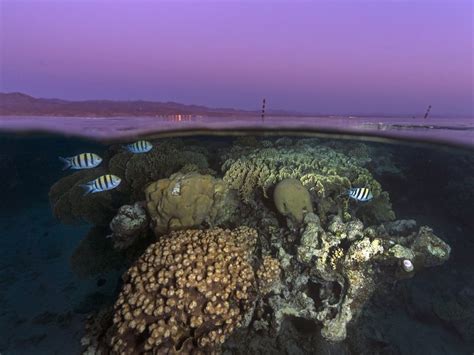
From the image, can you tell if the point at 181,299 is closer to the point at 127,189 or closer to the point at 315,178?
the point at 315,178

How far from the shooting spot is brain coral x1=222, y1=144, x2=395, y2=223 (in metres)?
7.32

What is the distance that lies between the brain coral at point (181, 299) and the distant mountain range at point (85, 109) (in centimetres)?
1604

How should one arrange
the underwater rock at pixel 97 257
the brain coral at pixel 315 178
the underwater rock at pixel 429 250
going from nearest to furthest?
1. the underwater rock at pixel 429 250
2. the brain coral at pixel 315 178
3. the underwater rock at pixel 97 257

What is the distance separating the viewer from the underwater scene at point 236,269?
4344mm

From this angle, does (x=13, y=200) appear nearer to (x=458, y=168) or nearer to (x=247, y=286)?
(x=247, y=286)

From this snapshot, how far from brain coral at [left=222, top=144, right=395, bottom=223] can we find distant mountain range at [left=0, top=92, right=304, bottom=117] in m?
12.0

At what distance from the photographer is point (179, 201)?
5.96 metres

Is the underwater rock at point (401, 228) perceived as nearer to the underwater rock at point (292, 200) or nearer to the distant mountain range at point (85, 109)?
the underwater rock at point (292, 200)

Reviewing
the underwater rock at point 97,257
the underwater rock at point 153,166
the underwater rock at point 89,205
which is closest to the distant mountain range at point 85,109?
the underwater rock at point 153,166

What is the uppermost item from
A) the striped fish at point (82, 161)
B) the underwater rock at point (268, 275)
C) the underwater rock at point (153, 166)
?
the striped fish at point (82, 161)

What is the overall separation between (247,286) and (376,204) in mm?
5734

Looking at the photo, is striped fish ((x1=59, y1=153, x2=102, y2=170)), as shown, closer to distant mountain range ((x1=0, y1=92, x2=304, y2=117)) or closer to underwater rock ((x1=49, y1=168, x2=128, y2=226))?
underwater rock ((x1=49, y1=168, x2=128, y2=226))

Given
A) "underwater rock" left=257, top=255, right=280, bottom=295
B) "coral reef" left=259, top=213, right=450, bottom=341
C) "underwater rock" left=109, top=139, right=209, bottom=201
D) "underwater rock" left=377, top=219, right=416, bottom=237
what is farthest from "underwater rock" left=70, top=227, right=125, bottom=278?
"underwater rock" left=377, top=219, right=416, bottom=237

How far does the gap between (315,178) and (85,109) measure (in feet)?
58.9
